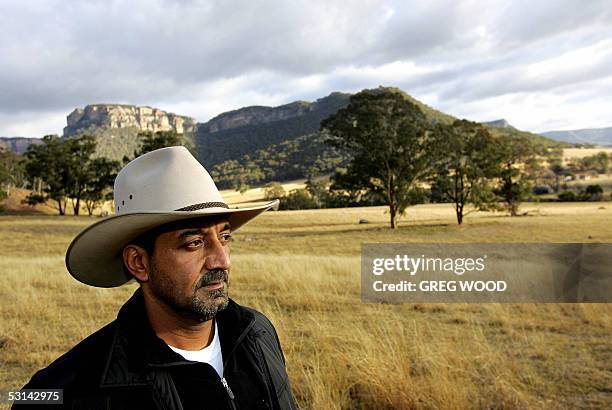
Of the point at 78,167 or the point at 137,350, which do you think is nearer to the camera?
the point at 137,350

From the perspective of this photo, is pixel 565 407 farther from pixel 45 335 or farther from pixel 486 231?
pixel 486 231

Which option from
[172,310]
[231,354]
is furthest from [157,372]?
[231,354]

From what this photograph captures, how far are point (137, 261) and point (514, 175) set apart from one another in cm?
5046

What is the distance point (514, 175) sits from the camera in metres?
47.7

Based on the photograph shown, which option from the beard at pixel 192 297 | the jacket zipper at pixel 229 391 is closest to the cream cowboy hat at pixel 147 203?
the beard at pixel 192 297

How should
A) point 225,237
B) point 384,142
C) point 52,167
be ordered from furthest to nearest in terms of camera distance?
1. point 52,167
2. point 384,142
3. point 225,237

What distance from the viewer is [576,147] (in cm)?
18275

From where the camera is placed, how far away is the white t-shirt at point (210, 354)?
228 centimetres

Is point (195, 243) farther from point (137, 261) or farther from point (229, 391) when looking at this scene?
point (229, 391)

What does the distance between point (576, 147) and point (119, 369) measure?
692ft

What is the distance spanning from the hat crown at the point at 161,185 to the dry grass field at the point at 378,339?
2.89 metres

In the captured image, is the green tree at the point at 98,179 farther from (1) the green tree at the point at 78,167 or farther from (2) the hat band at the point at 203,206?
(2) the hat band at the point at 203,206

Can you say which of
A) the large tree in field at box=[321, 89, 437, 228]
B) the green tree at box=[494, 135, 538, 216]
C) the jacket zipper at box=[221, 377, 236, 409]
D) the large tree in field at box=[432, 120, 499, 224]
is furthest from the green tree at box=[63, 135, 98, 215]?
the jacket zipper at box=[221, 377, 236, 409]

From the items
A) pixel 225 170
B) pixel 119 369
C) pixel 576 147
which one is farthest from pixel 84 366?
pixel 576 147
